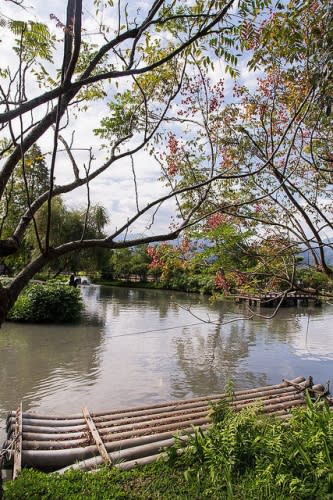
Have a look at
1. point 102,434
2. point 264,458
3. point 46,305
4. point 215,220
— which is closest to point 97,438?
point 102,434

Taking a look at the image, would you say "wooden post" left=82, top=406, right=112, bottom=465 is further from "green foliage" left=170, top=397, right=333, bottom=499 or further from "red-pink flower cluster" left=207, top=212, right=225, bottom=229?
"red-pink flower cluster" left=207, top=212, right=225, bottom=229

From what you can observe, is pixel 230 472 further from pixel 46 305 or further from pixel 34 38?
pixel 46 305

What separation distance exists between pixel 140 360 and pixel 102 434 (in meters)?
5.32

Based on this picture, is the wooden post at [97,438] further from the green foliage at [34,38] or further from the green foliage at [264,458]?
the green foliage at [34,38]

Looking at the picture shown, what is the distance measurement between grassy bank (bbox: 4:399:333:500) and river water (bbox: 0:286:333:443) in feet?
3.86

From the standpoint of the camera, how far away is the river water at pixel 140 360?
7387 millimetres

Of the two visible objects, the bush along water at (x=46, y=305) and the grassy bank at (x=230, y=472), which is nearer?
the grassy bank at (x=230, y=472)

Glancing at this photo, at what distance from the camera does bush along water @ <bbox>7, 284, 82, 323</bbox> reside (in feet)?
46.1

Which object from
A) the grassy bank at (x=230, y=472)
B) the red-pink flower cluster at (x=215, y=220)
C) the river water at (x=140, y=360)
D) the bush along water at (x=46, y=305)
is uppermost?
the red-pink flower cluster at (x=215, y=220)

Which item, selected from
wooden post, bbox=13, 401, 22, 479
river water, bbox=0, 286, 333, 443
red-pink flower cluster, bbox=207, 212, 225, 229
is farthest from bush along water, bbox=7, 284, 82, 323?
wooden post, bbox=13, 401, 22, 479

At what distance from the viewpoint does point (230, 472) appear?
3.54 metres

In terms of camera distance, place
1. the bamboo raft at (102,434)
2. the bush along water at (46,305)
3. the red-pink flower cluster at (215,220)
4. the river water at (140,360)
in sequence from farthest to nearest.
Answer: the bush along water at (46,305) → the river water at (140,360) → the red-pink flower cluster at (215,220) → the bamboo raft at (102,434)

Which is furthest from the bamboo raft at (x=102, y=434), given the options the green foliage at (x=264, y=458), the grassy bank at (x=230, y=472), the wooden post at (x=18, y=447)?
the green foliage at (x=264, y=458)

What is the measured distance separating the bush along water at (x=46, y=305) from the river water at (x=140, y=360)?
53 cm
